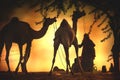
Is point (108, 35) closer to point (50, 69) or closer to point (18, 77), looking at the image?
point (50, 69)

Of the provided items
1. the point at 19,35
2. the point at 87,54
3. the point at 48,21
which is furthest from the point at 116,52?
the point at 19,35

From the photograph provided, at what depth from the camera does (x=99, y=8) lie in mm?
7715

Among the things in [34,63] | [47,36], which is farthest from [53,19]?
[34,63]

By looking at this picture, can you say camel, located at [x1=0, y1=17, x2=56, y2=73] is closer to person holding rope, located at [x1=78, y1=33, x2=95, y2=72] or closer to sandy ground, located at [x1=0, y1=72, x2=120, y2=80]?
sandy ground, located at [x1=0, y1=72, x2=120, y2=80]

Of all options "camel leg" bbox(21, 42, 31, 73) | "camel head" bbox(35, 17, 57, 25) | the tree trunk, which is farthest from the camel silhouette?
the tree trunk

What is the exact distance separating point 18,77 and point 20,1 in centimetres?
124

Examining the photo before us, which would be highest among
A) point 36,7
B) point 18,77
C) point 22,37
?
point 36,7

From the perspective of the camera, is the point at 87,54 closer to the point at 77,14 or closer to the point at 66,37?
the point at 66,37

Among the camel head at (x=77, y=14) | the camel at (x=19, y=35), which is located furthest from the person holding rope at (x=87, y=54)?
the camel at (x=19, y=35)

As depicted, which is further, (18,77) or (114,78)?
(114,78)

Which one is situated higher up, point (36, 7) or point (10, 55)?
point (36, 7)

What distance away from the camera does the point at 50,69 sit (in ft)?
23.4

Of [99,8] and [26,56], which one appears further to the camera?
[99,8]

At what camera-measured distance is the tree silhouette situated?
7.25 meters
